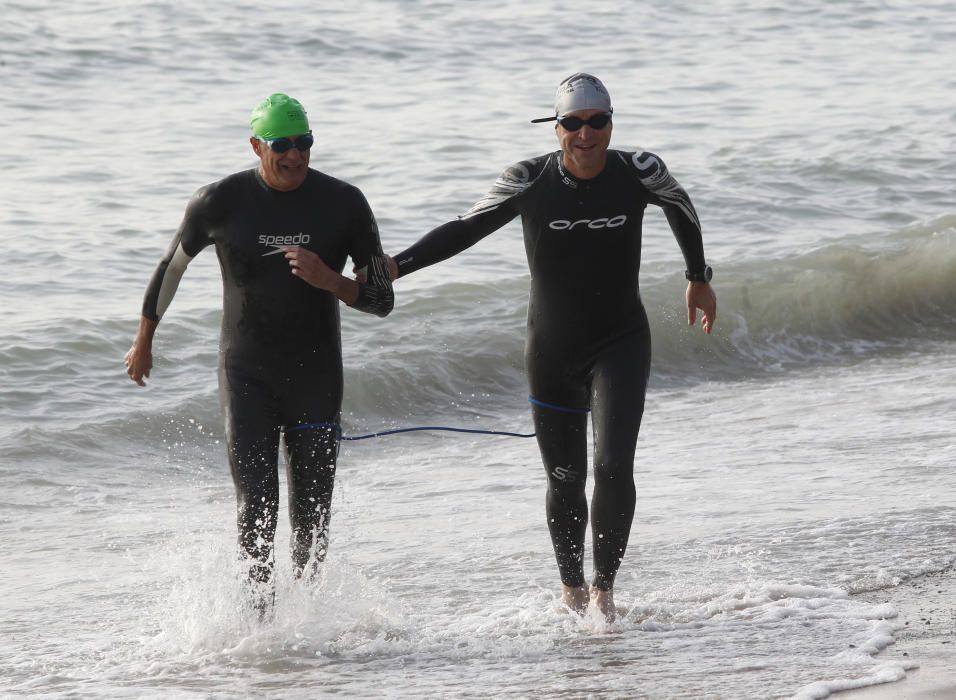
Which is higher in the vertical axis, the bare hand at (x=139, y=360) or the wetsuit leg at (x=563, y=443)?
the bare hand at (x=139, y=360)

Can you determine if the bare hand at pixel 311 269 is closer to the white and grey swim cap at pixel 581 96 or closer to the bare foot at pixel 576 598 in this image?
the white and grey swim cap at pixel 581 96

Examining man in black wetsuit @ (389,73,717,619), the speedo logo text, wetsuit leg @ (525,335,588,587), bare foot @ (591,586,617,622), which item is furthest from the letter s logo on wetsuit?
bare foot @ (591,586,617,622)

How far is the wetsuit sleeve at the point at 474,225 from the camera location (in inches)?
229

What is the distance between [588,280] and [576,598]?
1.32 meters

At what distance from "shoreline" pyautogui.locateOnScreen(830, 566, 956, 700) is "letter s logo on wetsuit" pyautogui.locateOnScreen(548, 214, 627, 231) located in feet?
6.11

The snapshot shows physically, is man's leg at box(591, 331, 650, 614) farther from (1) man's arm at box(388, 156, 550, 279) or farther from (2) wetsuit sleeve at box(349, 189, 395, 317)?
(2) wetsuit sleeve at box(349, 189, 395, 317)

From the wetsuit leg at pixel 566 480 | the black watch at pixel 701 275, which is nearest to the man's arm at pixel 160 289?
the wetsuit leg at pixel 566 480

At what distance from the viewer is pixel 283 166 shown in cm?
555

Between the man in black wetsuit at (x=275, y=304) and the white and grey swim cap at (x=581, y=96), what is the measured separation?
0.85 meters

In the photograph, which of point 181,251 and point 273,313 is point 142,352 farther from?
point 273,313

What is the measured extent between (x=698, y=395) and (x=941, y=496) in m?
3.43

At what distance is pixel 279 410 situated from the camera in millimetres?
5688

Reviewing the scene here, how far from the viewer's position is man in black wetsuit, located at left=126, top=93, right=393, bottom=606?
18.3ft

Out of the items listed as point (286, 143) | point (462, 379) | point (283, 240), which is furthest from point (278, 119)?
point (462, 379)
